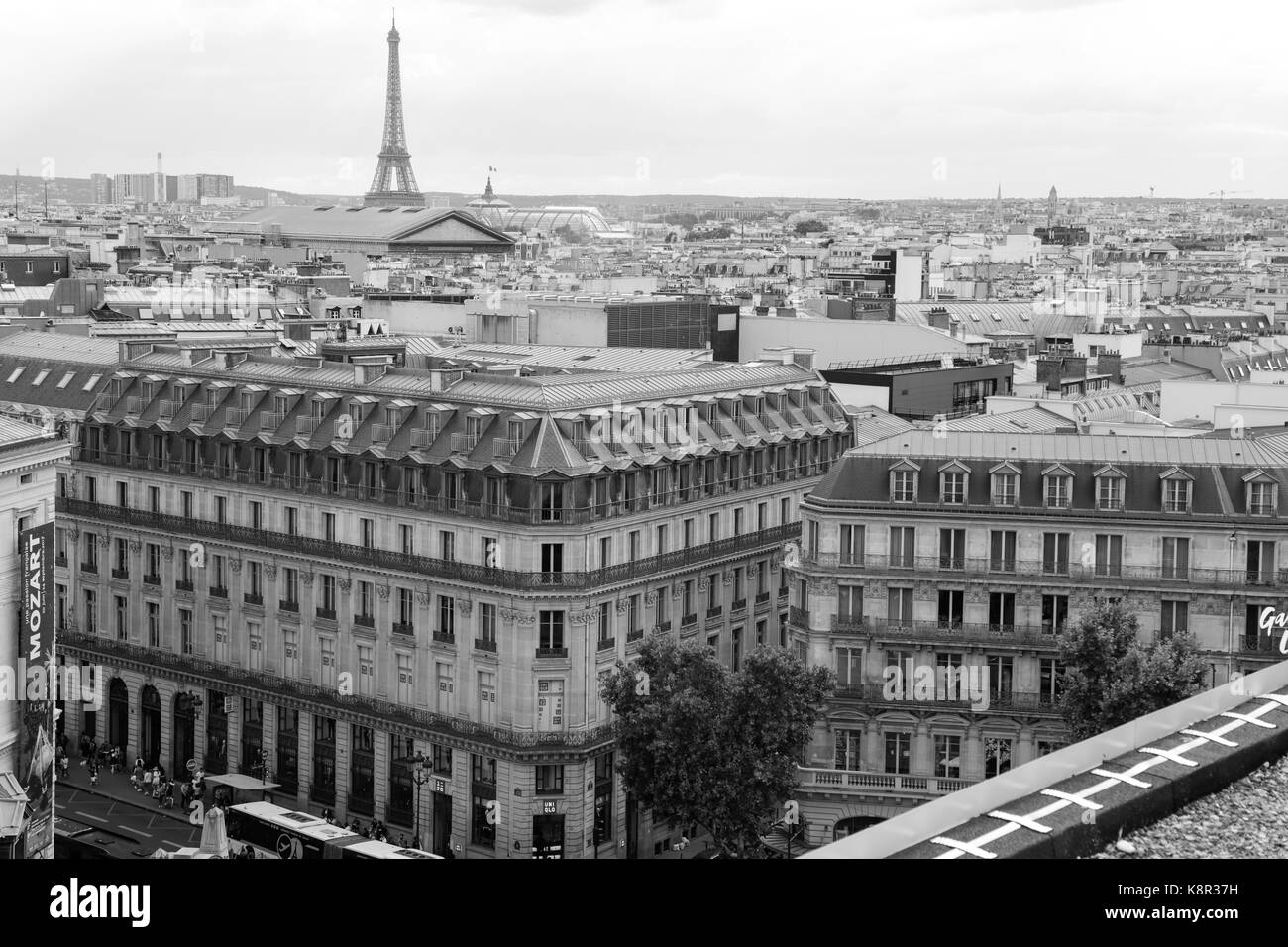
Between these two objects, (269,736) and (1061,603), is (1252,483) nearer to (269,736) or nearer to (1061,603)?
(1061,603)

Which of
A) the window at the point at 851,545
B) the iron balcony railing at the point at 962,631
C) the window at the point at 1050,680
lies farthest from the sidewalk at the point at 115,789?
the window at the point at 1050,680

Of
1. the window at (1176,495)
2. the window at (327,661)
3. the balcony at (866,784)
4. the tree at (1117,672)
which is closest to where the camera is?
the tree at (1117,672)

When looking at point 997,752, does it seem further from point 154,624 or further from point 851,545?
point 154,624

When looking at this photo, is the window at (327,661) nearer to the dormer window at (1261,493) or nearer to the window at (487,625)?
the window at (487,625)

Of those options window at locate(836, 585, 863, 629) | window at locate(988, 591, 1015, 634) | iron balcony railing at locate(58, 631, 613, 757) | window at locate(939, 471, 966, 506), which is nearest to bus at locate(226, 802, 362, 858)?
iron balcony railing at locate(58, 631, 613, 757)

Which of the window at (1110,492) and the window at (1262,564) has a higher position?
the window at (1110,492)

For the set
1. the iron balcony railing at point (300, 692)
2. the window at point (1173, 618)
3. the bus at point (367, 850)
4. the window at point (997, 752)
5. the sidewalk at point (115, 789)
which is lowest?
the sidewalk at point (115, 789)
